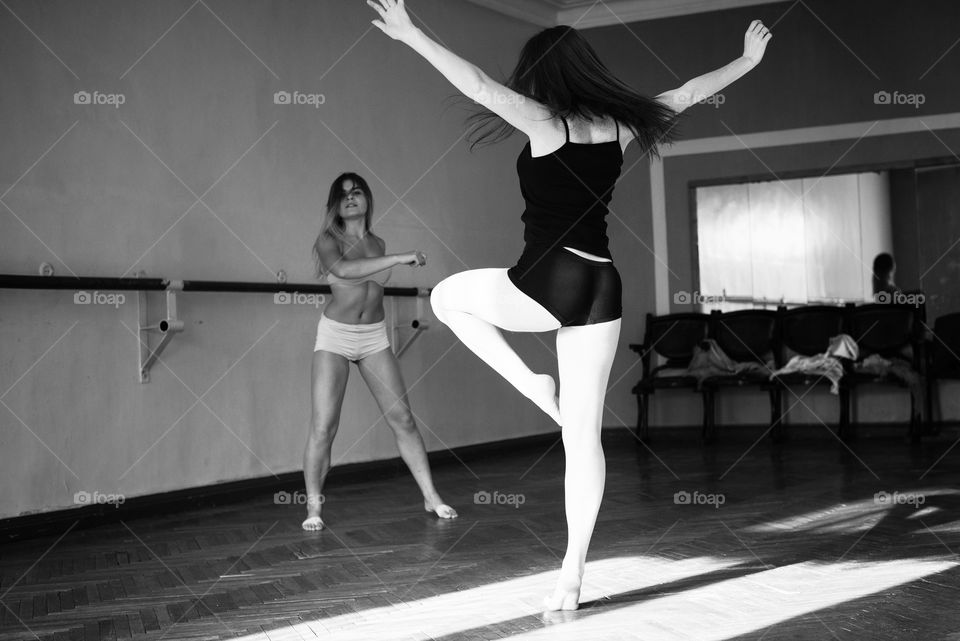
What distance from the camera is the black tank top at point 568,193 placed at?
2881mm

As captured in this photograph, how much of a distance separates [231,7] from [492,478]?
332cm

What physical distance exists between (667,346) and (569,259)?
6.01m

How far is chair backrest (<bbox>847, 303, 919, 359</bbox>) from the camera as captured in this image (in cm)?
803

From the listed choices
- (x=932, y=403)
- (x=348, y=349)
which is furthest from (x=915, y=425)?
(x=348, y=349)

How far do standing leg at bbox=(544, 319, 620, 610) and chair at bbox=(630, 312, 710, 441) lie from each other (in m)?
5.61

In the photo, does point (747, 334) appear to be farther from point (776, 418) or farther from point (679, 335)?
point (776, 418)

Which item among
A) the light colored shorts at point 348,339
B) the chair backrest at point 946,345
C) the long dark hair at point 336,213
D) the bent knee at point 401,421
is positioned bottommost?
the bent knee at point 401,421

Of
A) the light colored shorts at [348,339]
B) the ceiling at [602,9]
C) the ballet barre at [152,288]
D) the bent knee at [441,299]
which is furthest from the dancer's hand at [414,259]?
the ceiling at [602,9]

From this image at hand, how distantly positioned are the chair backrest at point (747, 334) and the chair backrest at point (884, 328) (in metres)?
0.63

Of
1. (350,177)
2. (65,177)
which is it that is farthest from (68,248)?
(350,177)

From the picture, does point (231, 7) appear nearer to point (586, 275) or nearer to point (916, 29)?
point (586, 275)

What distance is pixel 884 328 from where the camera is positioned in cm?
811

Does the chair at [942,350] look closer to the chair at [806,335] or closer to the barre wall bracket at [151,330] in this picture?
the chair at [806,335]

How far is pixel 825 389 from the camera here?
8.55 metres
